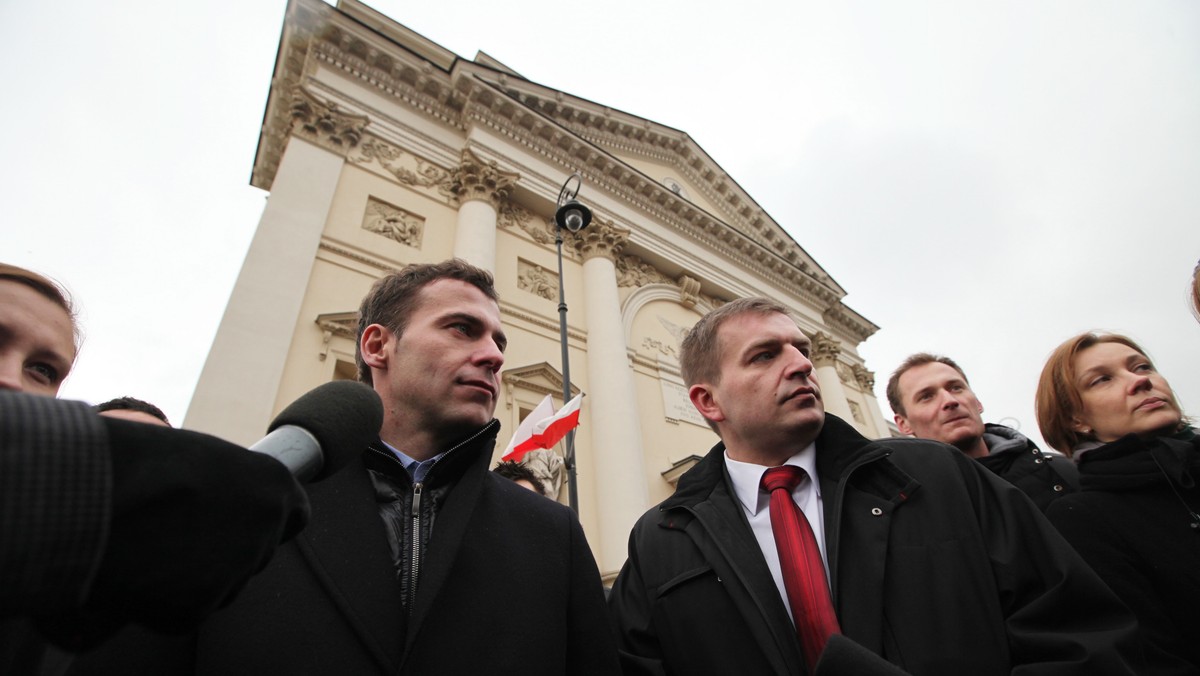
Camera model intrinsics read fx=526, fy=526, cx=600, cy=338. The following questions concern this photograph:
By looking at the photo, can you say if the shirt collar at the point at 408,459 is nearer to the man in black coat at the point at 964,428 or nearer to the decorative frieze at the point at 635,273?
the man in black coat at the point at 964,428

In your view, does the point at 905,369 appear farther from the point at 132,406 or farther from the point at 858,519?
the point at 132,406

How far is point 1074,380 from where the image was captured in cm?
277

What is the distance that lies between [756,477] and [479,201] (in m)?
10.5

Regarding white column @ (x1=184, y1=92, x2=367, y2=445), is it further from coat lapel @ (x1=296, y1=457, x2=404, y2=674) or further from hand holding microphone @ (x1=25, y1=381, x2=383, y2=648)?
→ hand holding microphone @ (x1=25, y1=381, x2=383, y2=648)

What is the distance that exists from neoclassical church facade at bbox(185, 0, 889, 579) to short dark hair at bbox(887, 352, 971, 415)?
5.96m

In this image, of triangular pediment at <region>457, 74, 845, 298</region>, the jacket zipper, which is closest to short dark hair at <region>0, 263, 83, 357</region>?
the jacket zipper

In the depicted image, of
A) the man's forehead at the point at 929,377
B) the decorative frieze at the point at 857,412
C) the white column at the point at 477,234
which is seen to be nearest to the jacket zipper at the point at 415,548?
the man's forehead at the point at 929,377

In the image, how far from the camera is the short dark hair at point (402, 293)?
7.65ft

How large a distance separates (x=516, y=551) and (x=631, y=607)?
0.71m

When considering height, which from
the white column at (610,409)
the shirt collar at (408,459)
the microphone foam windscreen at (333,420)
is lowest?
the microphone foam windscreen at (333,420)

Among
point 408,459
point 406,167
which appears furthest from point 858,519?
point 406,167

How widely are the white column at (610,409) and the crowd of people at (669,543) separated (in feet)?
24.2

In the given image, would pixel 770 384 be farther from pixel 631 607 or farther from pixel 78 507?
pixel 78 507

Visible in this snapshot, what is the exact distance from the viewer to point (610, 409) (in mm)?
11000
